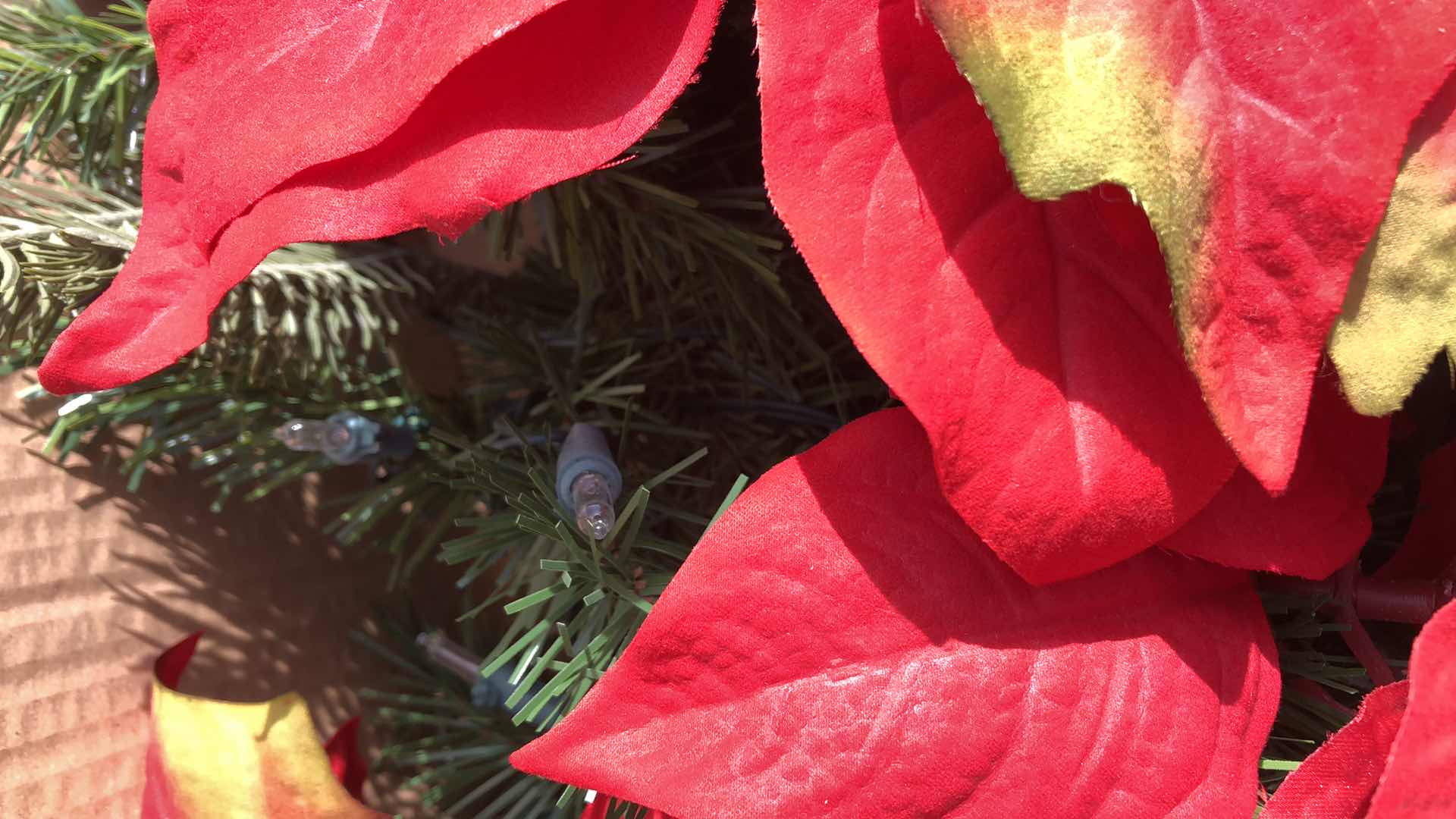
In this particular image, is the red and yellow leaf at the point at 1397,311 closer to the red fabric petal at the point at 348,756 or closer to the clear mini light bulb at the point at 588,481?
the clear mini light bulb at the point at 588,481

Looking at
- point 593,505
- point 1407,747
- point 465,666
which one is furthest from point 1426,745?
point 465,666

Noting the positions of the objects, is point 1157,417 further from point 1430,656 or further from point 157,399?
point 157,399

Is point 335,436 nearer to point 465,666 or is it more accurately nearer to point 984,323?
point 465,666

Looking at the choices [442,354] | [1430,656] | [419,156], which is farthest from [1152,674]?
[442,354]

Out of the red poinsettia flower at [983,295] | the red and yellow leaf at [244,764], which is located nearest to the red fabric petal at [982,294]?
the red poinsettia flower at [983,295]

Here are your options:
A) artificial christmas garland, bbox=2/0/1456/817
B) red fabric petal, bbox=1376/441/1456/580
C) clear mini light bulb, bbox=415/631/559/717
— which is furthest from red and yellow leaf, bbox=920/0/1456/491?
clear mini light bulb, bbox=415/631/559/717
